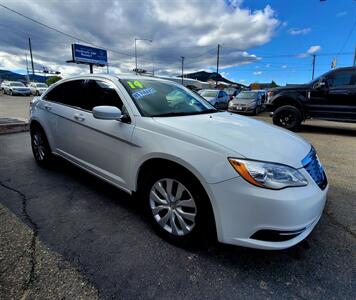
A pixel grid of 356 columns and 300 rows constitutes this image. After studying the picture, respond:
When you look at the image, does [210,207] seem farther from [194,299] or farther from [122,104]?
[122,104]

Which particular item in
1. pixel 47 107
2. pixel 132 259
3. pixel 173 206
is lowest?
pixel 132 259

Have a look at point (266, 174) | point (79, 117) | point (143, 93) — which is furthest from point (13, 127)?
point (266, 174)

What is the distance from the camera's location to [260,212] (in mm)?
1734

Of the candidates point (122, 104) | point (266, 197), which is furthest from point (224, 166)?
point (122, 104)

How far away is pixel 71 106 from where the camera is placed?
3.37 metres

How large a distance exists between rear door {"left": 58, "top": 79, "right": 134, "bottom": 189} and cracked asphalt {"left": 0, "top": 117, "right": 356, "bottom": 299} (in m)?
0.52

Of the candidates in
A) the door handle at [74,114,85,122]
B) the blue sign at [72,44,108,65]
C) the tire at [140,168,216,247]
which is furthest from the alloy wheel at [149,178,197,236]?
the blue sign at [72,44,108,65]

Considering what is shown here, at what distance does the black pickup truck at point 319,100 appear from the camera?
25.1 feet

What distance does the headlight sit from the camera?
176 cm

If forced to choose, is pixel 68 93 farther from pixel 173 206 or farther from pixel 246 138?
pixel 246 138

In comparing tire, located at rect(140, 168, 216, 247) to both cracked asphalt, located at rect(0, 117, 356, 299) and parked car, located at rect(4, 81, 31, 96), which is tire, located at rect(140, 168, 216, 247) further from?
parked car, located at rect(4, 81, 31, 96)

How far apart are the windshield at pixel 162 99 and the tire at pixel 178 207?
2.46ft

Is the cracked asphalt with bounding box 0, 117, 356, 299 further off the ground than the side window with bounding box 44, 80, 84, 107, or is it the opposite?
the side window with bounding box 44, 80, 84, 107

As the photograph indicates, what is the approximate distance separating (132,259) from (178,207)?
59cm
